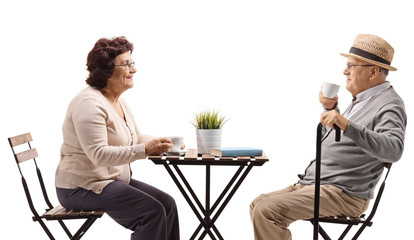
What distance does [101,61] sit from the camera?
383cm

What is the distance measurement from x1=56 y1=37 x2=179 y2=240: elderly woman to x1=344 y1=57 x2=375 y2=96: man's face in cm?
129

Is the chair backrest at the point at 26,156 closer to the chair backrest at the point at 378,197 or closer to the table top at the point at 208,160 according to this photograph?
the table top at the point at 208,160

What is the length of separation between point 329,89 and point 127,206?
1531 mm

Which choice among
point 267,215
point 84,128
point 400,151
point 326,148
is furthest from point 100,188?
point 400,151

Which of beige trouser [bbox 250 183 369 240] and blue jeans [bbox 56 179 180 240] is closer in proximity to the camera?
beige trouser [bbox 250 183 369 240]

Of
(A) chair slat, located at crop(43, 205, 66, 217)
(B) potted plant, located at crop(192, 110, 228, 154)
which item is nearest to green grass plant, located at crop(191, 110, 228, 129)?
(B) potted plant, located at crop(192, 110, 228, 154)

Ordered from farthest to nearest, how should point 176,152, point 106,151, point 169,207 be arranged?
1. point 169,207
2. point 176,152
3. point 106,151

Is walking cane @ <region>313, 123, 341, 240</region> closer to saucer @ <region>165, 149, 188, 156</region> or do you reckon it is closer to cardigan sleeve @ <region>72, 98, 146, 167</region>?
saucer @ <region>165, 149, 188, 156</region>

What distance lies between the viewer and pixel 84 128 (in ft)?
11.8

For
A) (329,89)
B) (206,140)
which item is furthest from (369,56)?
(206,140)

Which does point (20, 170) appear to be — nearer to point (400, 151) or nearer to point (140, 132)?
point (140, 132)

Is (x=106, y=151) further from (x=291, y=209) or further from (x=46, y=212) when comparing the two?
(x=291, y=209)

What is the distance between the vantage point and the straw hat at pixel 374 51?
3691 mm

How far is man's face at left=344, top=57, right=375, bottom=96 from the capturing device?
3721 millimetres
